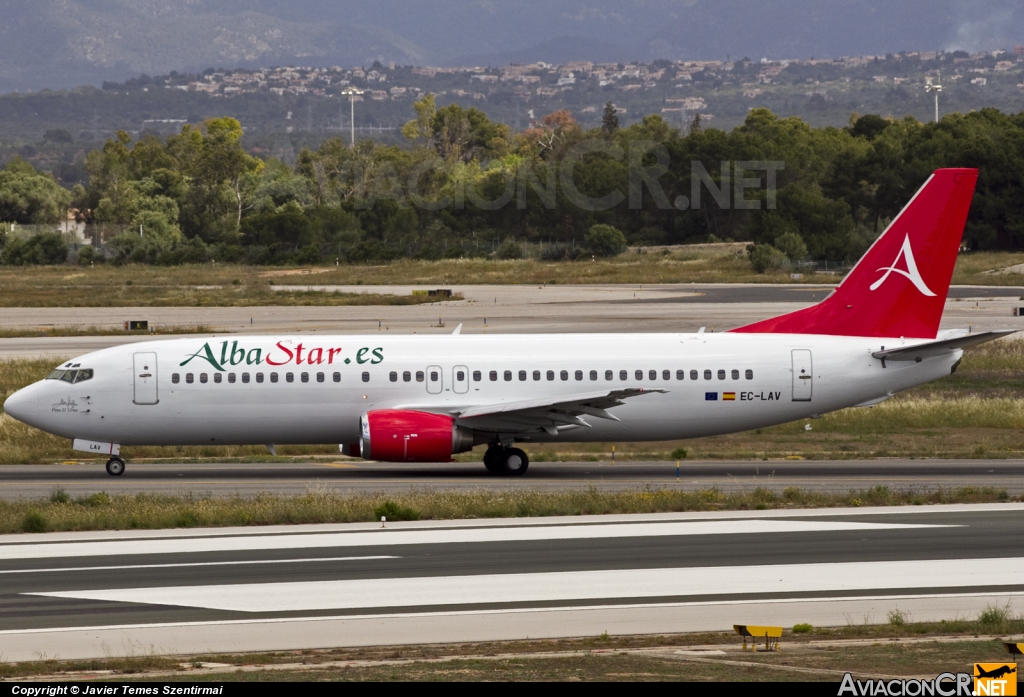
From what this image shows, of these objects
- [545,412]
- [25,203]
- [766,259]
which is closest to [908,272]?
[545,412]

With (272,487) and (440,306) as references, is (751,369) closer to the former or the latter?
(272,487)

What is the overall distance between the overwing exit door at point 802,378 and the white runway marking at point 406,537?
8822 mm

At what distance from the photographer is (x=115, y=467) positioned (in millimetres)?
35875

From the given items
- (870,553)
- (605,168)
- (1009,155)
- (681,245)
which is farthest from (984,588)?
(605,168)

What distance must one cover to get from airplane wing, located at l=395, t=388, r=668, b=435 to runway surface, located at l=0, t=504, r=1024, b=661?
6.57 m

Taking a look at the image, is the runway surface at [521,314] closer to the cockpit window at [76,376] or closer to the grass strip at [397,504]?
the cockpit window at [76,376]

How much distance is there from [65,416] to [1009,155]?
9909 cm

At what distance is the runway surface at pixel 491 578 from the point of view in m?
19.4

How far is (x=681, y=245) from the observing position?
138 meters

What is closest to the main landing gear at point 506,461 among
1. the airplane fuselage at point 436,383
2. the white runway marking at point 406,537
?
the airplane fuselage at point 436,383

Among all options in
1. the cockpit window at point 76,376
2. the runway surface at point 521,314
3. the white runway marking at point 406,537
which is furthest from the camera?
the runway surface at point 521,314

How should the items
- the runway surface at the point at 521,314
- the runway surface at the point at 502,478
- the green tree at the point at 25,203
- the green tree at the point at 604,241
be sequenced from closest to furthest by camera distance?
the runway surface at the point at 502,478 < the runway surface at the point at 521,314 < the green tree at the point at 604,241 < the green tree at the point at 25,203

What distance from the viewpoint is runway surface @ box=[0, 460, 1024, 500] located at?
3338 cm

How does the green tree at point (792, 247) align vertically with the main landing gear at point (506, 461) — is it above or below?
above
